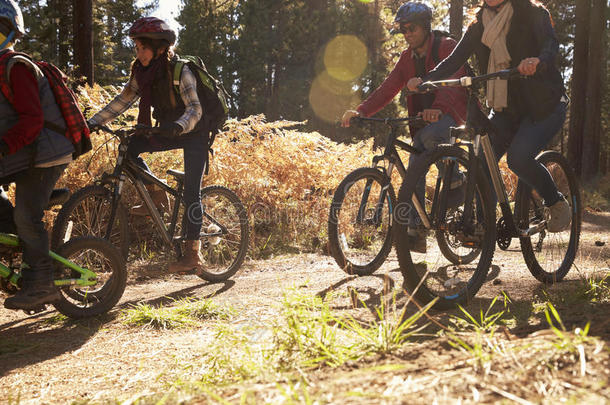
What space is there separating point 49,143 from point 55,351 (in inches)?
51.9

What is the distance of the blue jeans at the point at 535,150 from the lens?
13.7ft

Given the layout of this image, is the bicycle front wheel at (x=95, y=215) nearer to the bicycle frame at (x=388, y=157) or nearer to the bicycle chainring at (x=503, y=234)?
the bicycle frame at (x=388, y=157)

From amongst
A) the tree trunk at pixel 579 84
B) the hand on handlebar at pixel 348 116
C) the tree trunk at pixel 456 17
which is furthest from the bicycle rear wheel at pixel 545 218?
the tree trunk at pixel 579 84

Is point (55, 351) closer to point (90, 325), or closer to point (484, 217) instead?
point (90, 325)

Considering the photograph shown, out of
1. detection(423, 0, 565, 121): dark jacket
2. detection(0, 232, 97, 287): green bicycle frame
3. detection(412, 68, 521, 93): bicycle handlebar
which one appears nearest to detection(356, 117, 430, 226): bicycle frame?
detection(412, 68, 521, 93): bicycle handlebar

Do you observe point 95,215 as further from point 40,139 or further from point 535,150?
point 535,150

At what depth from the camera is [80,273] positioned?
393 centimetres

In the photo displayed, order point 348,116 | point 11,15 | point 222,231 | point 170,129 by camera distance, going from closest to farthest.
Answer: point 11,15
point 170,129
point 348,116
point 222,231

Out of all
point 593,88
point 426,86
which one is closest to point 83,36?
point 426,86

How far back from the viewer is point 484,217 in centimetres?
387

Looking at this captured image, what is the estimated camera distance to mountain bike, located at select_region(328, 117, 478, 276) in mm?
4727

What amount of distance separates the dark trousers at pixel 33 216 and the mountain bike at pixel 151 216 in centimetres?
32

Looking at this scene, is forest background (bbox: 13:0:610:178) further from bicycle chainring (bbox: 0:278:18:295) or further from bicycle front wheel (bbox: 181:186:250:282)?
bicycle chainring (bbox: 0:278:18:295)

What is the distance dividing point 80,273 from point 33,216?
0.55 m
